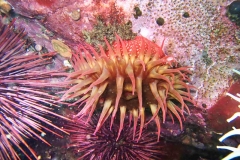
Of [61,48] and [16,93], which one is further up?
[61,48]

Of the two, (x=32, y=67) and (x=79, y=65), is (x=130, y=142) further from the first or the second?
(x=32, y=67)

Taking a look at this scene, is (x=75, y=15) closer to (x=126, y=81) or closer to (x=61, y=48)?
(x=61, y=48)

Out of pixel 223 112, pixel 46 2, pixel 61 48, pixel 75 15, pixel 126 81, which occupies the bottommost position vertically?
pixel 223 112

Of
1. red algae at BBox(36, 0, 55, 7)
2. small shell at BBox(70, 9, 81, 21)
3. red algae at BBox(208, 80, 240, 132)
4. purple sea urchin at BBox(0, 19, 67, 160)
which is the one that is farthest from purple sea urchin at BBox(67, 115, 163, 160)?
red algae at BBox(36, 0, 55, 7)

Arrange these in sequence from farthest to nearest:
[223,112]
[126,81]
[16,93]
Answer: [223,112] < [16,93] < [126,81]

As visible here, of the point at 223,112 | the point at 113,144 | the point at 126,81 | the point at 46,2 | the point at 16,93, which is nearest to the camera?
the point at 126,81

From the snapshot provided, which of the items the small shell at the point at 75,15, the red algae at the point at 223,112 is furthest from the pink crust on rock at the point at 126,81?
the red algae at the point at 223,112

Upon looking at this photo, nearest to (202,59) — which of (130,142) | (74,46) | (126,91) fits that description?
(126,91)

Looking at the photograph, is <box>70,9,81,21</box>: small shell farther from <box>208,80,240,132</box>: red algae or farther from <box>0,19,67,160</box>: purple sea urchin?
<box>208,80,240,132</box>: red algae

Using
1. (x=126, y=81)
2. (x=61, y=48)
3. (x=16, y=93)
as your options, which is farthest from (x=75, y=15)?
(x=16, y=93)
